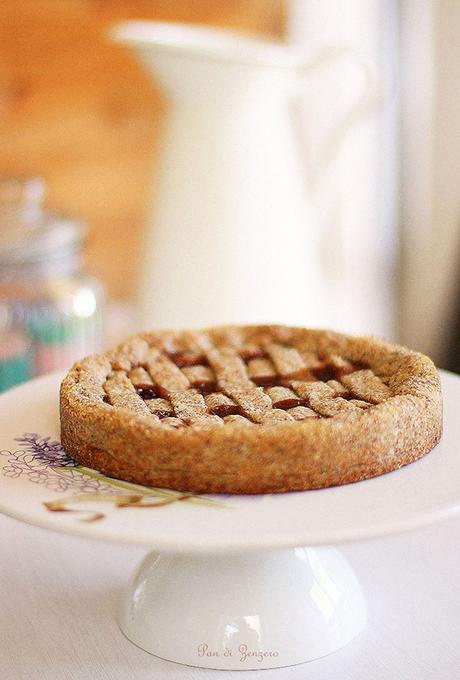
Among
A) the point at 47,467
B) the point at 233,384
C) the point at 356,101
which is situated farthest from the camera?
the point at 356,101

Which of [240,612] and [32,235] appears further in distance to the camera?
[32,235]

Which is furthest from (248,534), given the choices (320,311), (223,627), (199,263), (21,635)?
(320,311)

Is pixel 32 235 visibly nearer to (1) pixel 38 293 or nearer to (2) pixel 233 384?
(1) pixel 38 293

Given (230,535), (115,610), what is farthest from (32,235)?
(230,535)

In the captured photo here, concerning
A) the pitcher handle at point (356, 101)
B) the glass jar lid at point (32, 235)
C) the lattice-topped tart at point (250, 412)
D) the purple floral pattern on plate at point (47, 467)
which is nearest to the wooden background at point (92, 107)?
the glass jar lid at point (32, 235)

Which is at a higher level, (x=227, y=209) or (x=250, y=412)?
(x=227, y=209)

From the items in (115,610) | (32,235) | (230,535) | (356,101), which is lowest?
(115,610)

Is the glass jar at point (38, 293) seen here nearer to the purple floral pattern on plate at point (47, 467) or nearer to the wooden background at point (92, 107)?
the wooden background at point (92, 107)

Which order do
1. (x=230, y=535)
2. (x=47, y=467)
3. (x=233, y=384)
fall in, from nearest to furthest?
(x=230, y=535), (x=47, y=467), (x=233, y=384)
